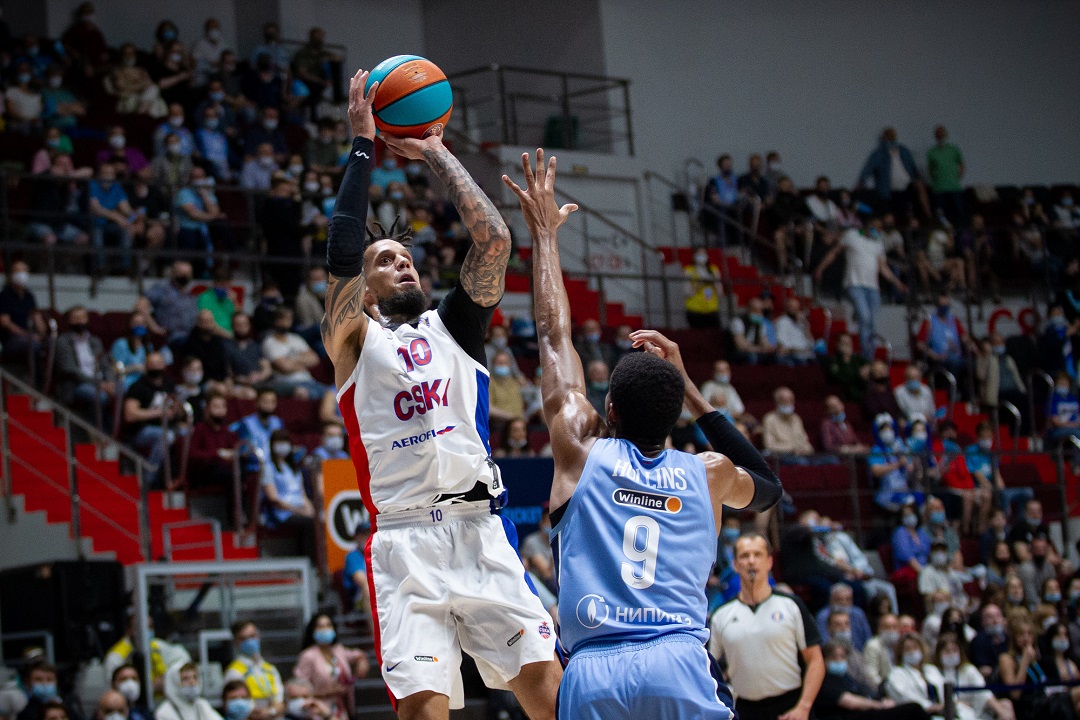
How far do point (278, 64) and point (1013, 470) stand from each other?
34.7 feet

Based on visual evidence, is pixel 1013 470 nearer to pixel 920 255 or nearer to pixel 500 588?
pixel 920 255

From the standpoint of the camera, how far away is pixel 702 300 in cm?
1909

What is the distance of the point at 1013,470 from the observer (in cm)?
1756

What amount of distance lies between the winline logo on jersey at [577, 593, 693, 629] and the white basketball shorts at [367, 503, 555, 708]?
3.25 feet

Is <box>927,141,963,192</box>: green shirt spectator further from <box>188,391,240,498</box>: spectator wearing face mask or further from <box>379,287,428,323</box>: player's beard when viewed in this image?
<box>379,287,428,323</box>: player's beard

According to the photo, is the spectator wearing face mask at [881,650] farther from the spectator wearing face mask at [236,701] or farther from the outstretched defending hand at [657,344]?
the outstretched defending hand at [657,344]

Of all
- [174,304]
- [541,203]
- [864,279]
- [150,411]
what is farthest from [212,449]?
[864,279]

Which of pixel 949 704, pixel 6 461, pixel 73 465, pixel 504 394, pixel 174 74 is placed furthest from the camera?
pixel 174 74

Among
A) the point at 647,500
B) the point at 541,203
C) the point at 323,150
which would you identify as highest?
the point at 323,150

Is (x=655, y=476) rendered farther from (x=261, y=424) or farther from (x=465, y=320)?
(x=261, y=424)

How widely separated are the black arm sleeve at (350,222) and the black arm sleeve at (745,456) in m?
1.40

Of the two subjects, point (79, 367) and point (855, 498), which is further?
point (855, 498)

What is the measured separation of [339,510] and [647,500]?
27.2 feet

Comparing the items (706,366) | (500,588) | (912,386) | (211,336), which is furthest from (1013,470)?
(500,588)
